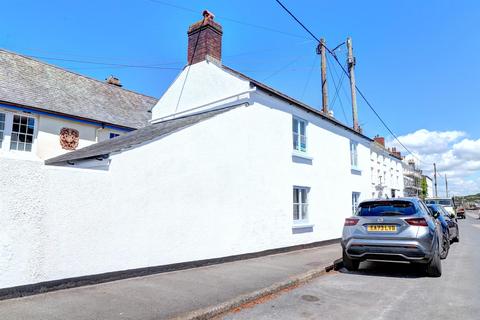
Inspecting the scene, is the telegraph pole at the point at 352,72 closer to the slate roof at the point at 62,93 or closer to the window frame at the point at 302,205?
the window frame at the point at 302,205

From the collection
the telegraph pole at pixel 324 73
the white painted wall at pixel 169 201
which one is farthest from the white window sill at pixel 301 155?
the telegraph pole at pixel 324 73

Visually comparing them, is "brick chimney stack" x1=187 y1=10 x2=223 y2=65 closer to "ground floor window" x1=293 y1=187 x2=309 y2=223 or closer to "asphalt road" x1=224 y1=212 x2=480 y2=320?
"ground floor window" x1=293 y1=187 x2=309 y2=223

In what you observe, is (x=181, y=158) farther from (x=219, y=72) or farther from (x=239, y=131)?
(x=219, y=72)

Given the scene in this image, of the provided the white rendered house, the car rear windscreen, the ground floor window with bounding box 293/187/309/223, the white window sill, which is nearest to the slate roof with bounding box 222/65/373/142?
the white rendered house

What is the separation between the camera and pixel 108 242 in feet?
20.6

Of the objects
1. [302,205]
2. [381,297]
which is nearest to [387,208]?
[381,297]

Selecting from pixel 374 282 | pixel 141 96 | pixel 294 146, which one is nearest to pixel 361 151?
pixel 294 146

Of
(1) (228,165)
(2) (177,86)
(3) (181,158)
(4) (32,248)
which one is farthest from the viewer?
(2) (177,86)

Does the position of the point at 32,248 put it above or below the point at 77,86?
below

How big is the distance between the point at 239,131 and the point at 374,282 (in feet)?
17.2

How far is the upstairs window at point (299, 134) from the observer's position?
12.5 m

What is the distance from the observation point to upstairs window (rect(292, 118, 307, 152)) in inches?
494

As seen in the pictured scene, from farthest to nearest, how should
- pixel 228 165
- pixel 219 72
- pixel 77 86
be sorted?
1. pixel 77 86
2. pixel 219 72
3. pixel 228 165

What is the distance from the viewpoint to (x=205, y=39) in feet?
41.1
